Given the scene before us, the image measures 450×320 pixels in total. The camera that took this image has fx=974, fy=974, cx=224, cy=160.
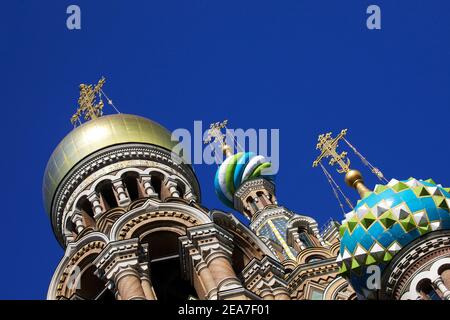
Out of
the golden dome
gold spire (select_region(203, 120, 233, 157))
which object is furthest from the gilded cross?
the golden dome

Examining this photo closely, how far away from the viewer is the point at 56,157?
62.0 feet

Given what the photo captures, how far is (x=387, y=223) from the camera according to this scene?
1523 centimetres

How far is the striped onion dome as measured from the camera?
83.5 feet

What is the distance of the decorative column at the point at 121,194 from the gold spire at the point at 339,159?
4.08 meters

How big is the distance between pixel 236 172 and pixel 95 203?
8.30 metres

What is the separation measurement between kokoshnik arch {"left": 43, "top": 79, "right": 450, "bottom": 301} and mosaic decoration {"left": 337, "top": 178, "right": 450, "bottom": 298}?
0.02 metres

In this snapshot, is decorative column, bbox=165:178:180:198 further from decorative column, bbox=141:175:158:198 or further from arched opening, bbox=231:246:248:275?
arched opening, bbox=231:246:248:275

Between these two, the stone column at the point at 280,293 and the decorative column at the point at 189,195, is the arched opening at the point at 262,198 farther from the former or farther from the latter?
the stone column at the point at 280,293

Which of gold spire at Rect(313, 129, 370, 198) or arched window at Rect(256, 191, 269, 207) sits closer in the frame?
gold spire at Rect(313, 129, 370, 198)

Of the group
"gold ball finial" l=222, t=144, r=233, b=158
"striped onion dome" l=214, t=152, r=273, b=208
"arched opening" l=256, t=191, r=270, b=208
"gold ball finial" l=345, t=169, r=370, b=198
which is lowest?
"gold ball finial" l=345, t=169, r=370, b=198

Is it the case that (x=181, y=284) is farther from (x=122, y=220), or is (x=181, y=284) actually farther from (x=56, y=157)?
(x=56, y=157)

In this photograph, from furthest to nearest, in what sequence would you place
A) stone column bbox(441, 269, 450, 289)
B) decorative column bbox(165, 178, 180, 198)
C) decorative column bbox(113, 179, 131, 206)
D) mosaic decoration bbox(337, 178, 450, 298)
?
decorative column bbox(165, 178, 180, 198) < decorative column bbox(113, 179, 131, 206) < mosaic decoration bbox(337, 178, 450, 298) < stone column bbox(441, 269, 450, 289)

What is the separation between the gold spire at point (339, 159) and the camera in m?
17.9

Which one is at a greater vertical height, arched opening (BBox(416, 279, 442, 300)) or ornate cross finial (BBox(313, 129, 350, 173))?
ornate cross finial (BBox(313, 129, 350, 173))
